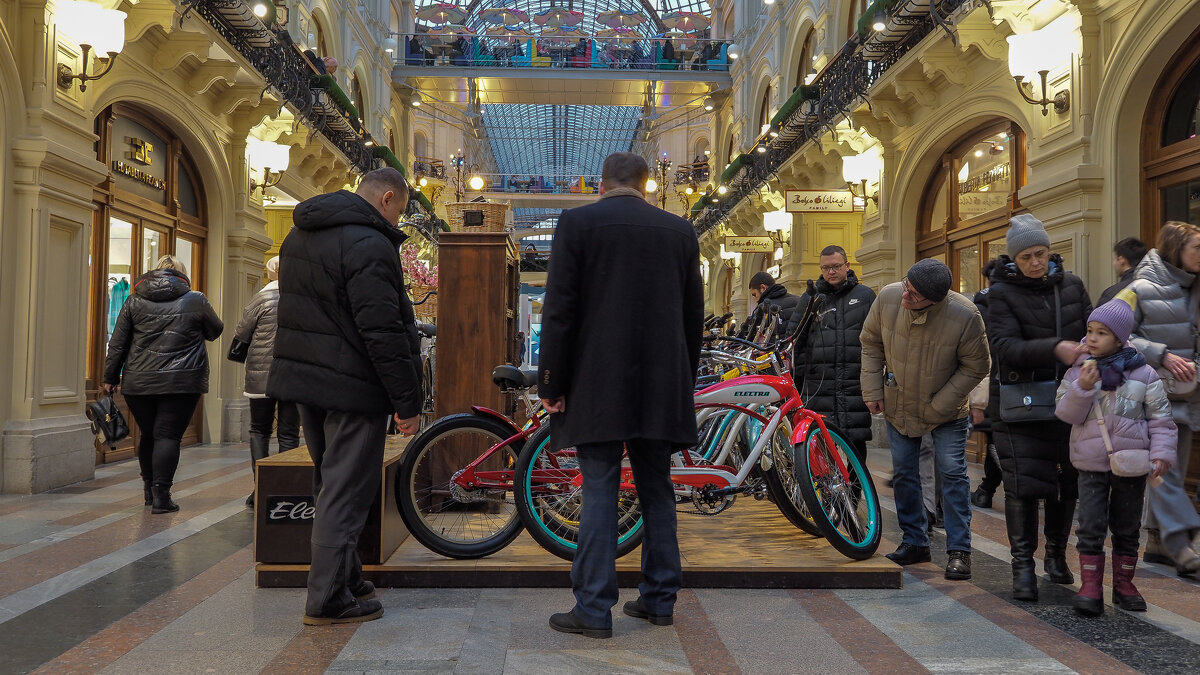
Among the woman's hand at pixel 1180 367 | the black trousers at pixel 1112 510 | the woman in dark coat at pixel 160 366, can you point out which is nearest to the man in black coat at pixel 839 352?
the woman's hand at pixel 1180 367

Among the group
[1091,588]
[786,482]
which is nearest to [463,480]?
[786,482]

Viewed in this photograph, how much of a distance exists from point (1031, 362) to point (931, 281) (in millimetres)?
633

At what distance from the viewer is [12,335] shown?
297 inches

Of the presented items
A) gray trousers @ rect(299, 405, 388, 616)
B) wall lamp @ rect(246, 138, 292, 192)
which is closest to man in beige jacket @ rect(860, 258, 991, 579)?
gray trousers @ rect(299, 405, 388, 616)

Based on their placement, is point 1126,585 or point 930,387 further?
point 930,387

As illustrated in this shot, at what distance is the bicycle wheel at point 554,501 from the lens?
14.5ft

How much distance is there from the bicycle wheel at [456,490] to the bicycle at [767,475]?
0.76ft

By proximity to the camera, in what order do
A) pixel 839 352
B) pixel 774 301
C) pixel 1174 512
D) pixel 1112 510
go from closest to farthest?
1. pixel 1112 510
2. pixel 1174 512
3. pixel 839 352
4. pixel 774 301

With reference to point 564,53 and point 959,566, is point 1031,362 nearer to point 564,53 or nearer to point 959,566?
point 959,566

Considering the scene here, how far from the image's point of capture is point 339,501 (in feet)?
12.1

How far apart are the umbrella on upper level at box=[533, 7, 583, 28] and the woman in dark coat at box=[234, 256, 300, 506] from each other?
2374cm

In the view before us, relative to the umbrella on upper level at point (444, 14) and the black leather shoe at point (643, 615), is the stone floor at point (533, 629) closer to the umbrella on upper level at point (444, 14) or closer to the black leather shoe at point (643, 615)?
the black leather shoe at point (643, 615)

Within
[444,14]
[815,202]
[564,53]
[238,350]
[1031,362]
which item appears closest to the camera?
[1031,362]

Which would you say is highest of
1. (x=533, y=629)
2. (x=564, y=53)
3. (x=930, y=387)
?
(x=564, y=53)
